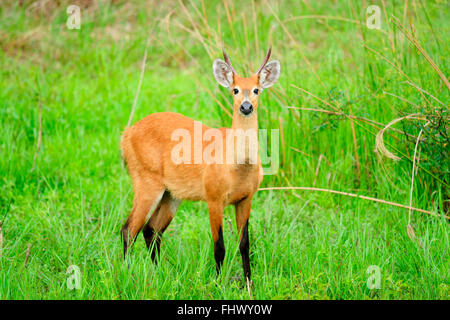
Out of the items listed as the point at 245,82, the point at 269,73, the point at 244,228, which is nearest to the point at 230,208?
the point at 244,228

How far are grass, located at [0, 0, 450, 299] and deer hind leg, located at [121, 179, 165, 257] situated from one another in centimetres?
18

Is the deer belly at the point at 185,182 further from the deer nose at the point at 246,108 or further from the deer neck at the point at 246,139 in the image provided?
the deer nose at the point at 246,108

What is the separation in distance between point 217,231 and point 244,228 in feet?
0.75

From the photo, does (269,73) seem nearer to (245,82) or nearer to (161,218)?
(245,82)

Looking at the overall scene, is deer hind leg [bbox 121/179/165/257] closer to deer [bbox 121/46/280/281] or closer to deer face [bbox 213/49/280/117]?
deer [bbox 121/46/280/281]

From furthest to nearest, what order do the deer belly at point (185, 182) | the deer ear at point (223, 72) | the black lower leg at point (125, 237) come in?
the black lower leg at point (125, 237), the deer belly at point (185, 182), the deer ear at point (223, 72)

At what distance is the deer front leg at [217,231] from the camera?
13.5 feet

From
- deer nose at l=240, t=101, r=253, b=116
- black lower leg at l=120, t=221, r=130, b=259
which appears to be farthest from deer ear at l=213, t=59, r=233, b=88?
black lower leg at l=120, t=221, r=130, b=259

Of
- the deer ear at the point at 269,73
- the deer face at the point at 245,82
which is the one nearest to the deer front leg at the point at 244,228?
the deer face at the point at 245,82

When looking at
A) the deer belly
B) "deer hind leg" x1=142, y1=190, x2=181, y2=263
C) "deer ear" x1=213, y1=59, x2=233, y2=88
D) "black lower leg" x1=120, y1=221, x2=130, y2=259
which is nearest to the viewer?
"deer ear" x1=213, y1=59, x2=233, y2=88

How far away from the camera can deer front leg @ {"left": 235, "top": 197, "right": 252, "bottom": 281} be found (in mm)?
4195

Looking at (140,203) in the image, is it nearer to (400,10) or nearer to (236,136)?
(236,136)

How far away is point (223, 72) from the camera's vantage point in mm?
4211

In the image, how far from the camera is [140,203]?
4594mm
